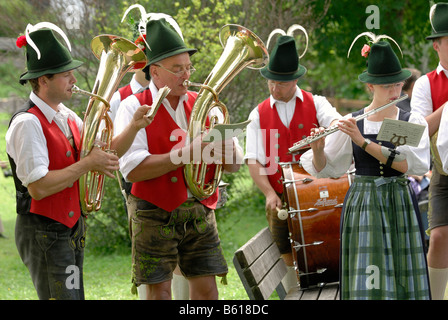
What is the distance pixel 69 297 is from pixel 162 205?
723 millimetres

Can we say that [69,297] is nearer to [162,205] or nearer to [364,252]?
[162,205]

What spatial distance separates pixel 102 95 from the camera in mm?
3873

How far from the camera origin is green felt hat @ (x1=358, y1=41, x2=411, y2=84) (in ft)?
13.4

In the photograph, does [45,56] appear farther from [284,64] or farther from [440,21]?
[440,21]

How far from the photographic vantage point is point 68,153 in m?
3.65

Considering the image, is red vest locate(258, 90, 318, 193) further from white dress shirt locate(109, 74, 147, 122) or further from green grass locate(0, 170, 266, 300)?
green grass locate(0, 170, 266, 300)

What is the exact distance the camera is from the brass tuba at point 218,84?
12.9 feet

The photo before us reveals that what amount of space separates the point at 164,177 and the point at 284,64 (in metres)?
1.56

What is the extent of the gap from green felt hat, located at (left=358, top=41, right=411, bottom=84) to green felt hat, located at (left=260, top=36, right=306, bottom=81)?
3.26 ft

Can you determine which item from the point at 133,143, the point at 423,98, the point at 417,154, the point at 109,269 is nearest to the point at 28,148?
the point at 133,143

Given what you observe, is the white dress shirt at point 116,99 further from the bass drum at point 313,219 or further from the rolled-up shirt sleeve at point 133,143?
the bass drum at point 313,219

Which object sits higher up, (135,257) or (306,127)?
(306,127)

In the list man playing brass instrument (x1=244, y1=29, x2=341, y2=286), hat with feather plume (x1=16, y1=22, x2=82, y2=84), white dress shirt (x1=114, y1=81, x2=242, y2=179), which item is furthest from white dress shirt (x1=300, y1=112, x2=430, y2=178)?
hat with feather plume (x1=16, y1=22, x2=82, y2=84)
